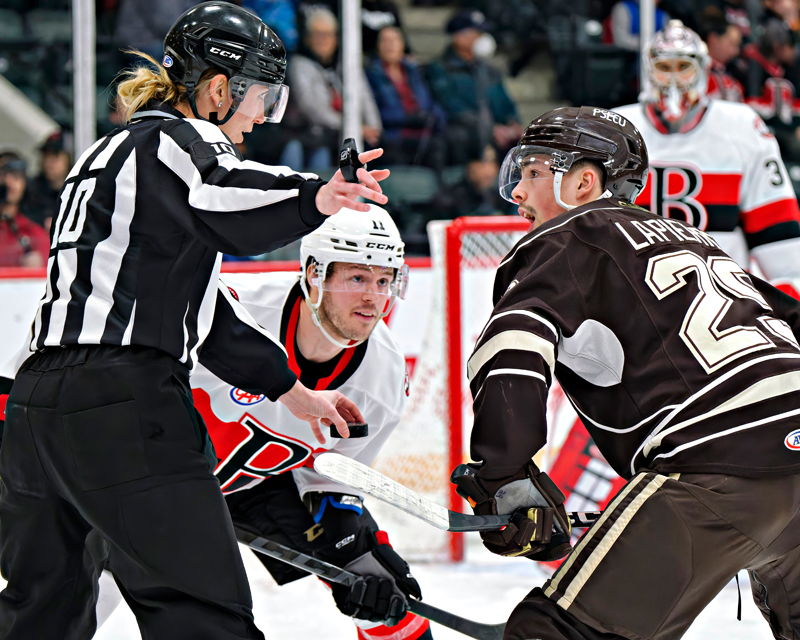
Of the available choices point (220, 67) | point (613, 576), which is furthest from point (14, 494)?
point (613, 576)

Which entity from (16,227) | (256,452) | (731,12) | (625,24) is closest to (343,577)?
(256,452)

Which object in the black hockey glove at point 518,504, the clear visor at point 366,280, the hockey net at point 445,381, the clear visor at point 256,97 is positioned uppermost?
the clear visor at point 256,97

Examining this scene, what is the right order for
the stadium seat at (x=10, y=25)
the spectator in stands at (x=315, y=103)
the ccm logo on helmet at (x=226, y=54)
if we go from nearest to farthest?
the ccm logo on helmet at (x=226, y=54), the stadium seat at (x=10, y=25), the spectator in stands at (x=315, y=103)

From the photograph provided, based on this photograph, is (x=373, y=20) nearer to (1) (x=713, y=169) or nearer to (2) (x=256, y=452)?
(1) (x=713, y=169)

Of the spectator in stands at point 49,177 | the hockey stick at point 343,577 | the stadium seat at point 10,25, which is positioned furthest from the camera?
the stadium seat at point 10,25

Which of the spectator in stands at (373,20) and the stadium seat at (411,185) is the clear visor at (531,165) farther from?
the spectator in stands at (373,20)

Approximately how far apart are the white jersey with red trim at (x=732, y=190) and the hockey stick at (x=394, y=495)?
1834mm

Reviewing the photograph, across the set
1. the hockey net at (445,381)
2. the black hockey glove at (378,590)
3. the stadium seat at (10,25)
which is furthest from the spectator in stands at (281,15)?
the black hockey glove at (378,590)

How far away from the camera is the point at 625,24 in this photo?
17.3ft

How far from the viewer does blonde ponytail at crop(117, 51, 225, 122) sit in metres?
1.54

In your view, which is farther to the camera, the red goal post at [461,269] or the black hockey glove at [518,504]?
the red goal post at [461,269]

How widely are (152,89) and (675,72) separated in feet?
6.82

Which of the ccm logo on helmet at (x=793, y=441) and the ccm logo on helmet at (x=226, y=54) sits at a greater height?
the ccm logo on helmet at (x=226, y=54)

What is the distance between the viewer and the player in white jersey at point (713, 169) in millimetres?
3002
